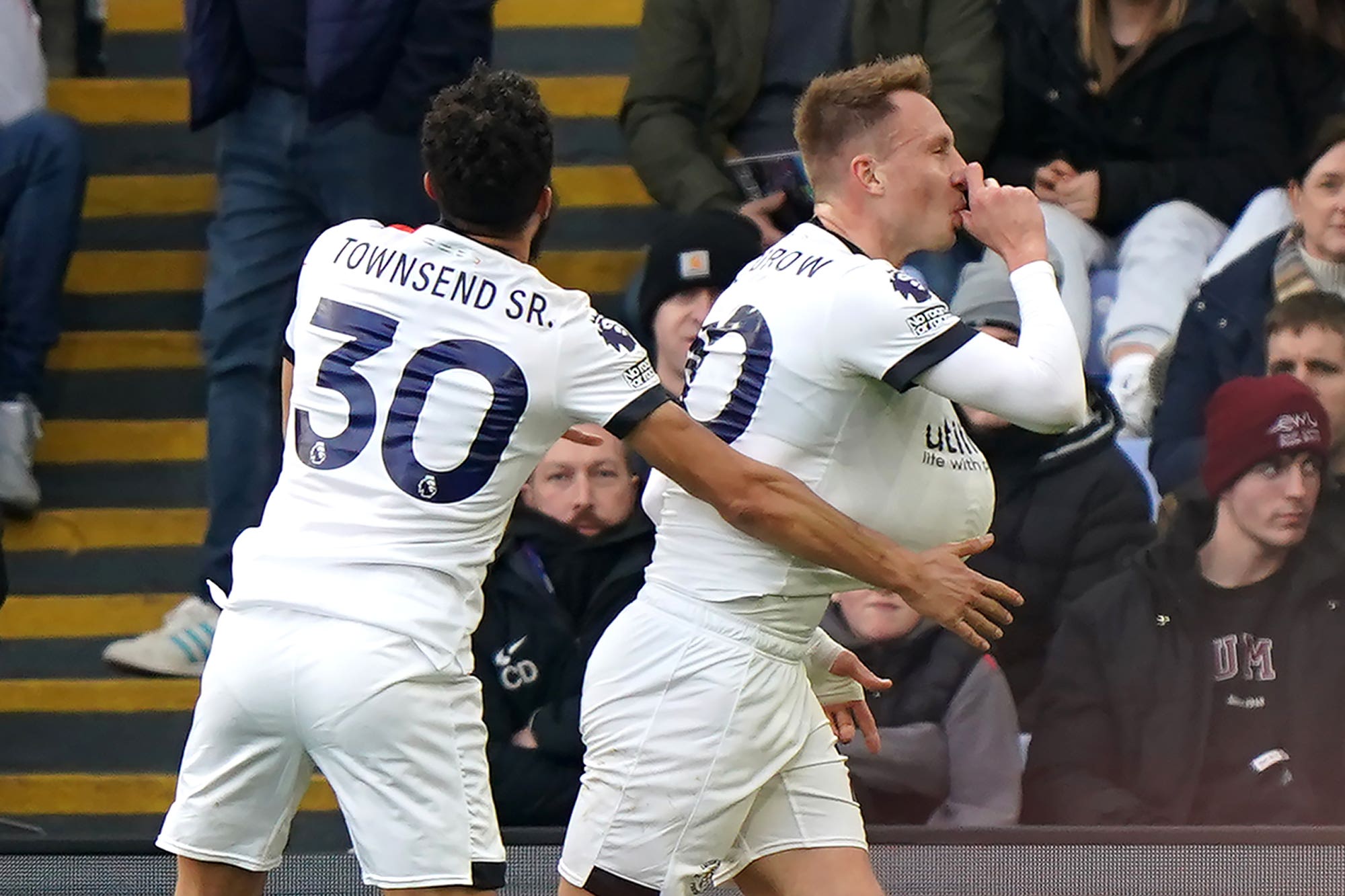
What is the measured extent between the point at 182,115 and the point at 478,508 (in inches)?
153

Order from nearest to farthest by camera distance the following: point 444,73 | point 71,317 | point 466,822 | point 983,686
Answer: point 466,822, point 983,686, point 444,73, point 71,317

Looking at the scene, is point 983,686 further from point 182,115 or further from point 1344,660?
point 182,115

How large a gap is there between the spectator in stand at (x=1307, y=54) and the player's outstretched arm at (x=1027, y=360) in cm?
247

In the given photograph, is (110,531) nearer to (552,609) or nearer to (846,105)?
(552,609)

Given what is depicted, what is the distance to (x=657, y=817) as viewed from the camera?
3.17 m

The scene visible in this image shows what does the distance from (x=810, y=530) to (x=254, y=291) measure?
9.53 ft

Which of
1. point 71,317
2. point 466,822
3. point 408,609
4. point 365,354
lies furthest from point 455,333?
point 71,317

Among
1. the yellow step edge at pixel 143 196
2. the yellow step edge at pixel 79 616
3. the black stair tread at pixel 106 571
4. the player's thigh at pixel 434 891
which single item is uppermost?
the yellow step edge at pixel 143 196

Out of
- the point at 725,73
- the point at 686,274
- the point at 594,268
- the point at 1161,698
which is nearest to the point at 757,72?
the point at 725,73

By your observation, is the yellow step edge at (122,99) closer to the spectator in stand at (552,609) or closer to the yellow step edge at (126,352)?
the yellow step edge at (126,352)

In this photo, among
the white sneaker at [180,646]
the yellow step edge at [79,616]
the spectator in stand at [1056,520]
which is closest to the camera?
the spectator in stand at [1056,520]

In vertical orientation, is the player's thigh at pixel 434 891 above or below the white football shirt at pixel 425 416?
below

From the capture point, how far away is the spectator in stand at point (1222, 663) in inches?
196

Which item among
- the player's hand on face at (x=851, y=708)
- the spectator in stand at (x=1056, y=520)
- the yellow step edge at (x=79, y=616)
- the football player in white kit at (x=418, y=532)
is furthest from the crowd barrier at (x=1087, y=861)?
the football player in white kit at (x=418, y=532)
